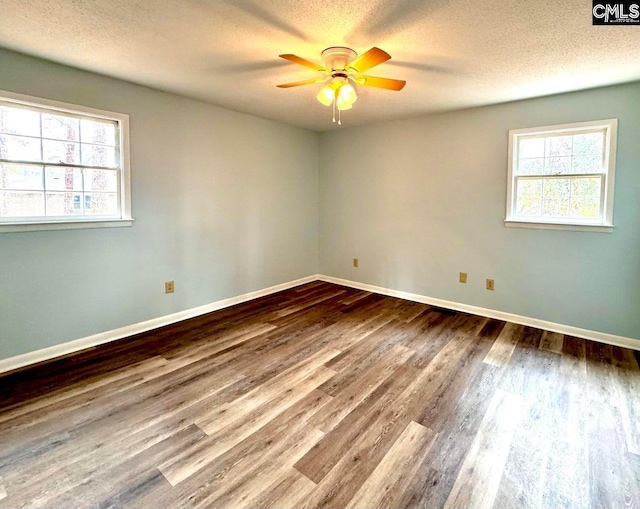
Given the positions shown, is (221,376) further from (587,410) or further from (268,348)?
(587,410)

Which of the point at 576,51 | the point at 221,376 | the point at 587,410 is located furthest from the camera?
the point at 221,376

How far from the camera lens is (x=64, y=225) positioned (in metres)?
2.74

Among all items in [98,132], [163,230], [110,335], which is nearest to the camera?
[98,132]

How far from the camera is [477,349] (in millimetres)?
2969

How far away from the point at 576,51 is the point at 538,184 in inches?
56.3

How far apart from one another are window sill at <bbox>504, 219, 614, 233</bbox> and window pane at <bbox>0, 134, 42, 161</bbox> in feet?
14.5

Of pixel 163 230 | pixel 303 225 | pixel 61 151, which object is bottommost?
→ pixel 163 230

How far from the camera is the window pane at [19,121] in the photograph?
97.1 inches

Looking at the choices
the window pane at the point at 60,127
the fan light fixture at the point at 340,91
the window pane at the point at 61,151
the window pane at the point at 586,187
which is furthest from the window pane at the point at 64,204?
the window pane at the point at 586,187

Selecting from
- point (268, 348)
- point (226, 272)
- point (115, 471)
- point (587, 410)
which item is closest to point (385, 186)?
point (226, 272)

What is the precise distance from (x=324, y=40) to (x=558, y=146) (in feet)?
8.65

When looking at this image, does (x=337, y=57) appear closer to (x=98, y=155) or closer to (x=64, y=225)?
(x=98, y=155)

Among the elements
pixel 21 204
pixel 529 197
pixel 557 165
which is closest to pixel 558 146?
pixel 557 165

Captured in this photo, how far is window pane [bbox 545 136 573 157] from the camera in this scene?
326 centimetres
